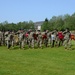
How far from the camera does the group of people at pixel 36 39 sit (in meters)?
26.7

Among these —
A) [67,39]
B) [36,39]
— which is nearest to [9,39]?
Result: [36,39]

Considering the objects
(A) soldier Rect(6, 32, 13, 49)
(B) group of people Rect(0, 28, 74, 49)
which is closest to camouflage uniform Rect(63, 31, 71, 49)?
(B) group of people Rect(0, 28, 74, 49)

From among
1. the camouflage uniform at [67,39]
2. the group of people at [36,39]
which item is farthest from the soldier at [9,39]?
the camouflage uniform at [67,39]

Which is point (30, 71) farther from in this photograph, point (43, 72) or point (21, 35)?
point (21, 35)

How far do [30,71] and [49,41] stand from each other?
16.7m

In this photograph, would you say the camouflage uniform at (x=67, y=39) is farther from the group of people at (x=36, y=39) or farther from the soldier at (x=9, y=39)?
the soldier at (x=9, y=39)

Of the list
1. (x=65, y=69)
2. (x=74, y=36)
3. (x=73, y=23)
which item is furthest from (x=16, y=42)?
(x=73, y=23)

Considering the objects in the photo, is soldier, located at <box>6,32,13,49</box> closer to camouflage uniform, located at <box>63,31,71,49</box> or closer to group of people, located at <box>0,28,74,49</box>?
group of people, located at <box>0,28,74,49</box>

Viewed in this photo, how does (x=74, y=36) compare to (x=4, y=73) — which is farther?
(x=74, y=36)

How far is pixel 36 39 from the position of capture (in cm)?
2820

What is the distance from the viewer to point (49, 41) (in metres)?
30.5

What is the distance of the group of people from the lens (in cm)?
2667

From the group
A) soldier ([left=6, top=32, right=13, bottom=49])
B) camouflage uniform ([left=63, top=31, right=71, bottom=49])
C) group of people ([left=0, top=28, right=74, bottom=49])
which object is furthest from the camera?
soldier ([left=6, top=32, right=13, bottom=49])

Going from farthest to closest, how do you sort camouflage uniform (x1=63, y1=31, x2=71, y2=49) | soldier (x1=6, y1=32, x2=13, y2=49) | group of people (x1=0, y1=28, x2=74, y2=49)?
soldier (x1=6, y1=32, x2=13, y2=49) < group of people (x1=0, y1=28, x2=74, y2=49) < camouflage uniform (x1=63, y1=31, x2=71, y2=49)
